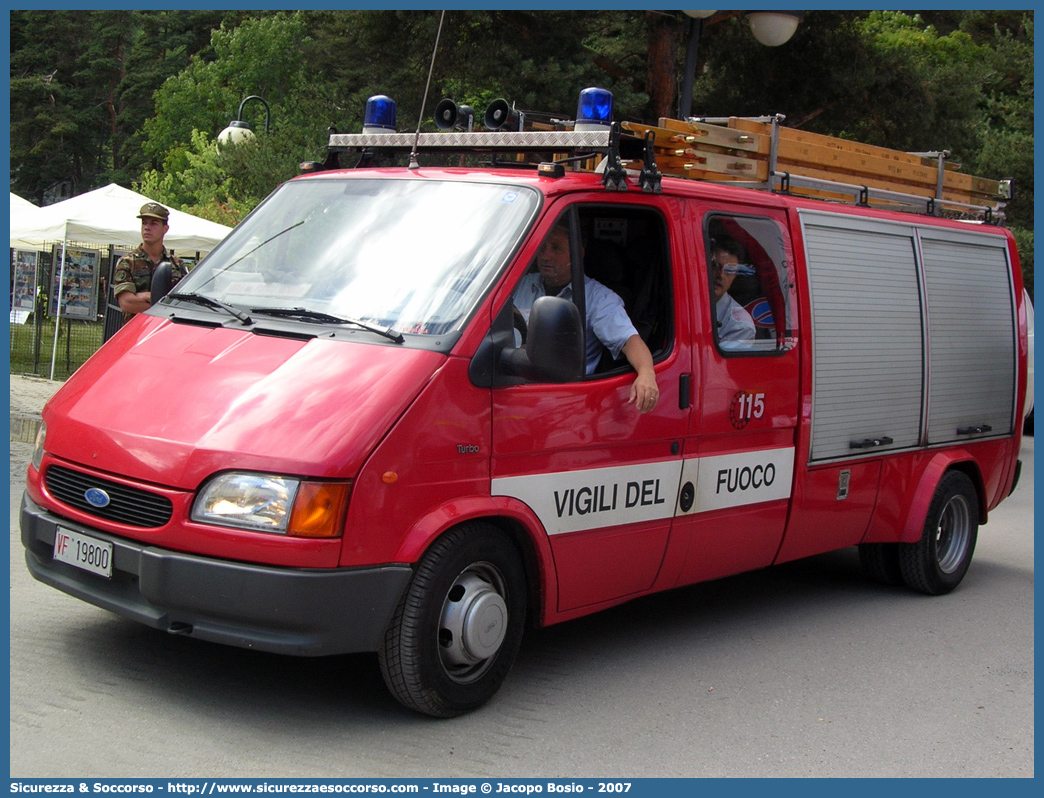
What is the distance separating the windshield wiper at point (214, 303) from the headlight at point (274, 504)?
0.93 meters

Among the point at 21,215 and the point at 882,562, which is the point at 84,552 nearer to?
the point at 882,562

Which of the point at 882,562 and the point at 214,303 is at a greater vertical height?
the point at 214,303

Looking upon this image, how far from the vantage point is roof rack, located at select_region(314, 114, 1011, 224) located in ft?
18.4

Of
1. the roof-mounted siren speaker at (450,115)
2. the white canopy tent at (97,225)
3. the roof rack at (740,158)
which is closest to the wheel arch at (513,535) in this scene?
the roof rack at (740,158)

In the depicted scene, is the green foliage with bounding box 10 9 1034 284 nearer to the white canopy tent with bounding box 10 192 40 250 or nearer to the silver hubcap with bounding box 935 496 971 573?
the silver hubcap with bounding box 935 496 971 573

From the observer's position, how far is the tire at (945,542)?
7.69m

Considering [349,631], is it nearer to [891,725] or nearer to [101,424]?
[101,424]

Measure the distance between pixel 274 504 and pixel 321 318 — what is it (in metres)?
0.93

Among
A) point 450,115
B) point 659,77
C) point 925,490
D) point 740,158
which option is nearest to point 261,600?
point 450,115

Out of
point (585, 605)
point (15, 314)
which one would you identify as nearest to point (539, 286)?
point (585, 605)

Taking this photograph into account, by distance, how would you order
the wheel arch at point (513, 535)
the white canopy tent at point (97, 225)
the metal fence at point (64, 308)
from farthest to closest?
1. the metal fence at point (64, 308)
2. the white canopy tent at point (97, 225)
3. the wheel arch at point (513, 535)

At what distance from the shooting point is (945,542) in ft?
26.3

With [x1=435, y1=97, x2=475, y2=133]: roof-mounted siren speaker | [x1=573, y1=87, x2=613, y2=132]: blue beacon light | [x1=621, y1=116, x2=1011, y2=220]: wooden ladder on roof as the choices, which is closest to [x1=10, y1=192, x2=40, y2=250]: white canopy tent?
[x1=435, y1=97, x2=475, y2=133]: roof-mounted siren speaker

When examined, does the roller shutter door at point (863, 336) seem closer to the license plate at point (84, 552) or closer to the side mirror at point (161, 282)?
the side mirror at point (161, 282)
